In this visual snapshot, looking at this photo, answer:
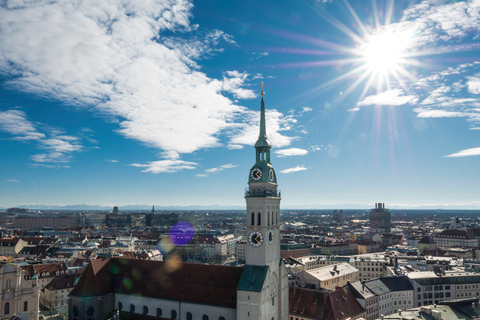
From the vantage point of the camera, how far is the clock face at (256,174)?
60.5 metres

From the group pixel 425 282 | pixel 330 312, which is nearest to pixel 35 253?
pixel 330 312

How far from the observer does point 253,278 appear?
185 ft

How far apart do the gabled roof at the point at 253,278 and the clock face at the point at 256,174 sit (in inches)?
543

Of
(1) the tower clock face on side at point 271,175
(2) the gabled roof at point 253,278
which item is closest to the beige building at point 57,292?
(2) the gabled roof at point 253,278

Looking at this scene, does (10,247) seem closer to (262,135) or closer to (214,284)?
(214,284)

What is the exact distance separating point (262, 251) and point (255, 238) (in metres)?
2.24

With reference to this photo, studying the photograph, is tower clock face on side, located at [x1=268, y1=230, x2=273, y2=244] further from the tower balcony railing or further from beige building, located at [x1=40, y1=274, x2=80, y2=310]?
beige building, located at [x1=40, y1=274, x2=80, y2=310]

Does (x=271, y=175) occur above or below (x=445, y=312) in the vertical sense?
above

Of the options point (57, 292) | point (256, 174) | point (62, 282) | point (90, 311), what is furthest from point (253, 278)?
point (62, 282)

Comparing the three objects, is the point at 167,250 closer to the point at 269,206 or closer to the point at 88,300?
the point at 88,300

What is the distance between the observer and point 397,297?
98.9 m

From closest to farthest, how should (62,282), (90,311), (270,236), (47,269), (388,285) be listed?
(270,236) < (90,311) < (388,285) < (62,282) < (47,269)

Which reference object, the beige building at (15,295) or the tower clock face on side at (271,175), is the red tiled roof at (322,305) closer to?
the tower clock face on side at (271,175)

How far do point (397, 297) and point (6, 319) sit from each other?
88.5 metres
